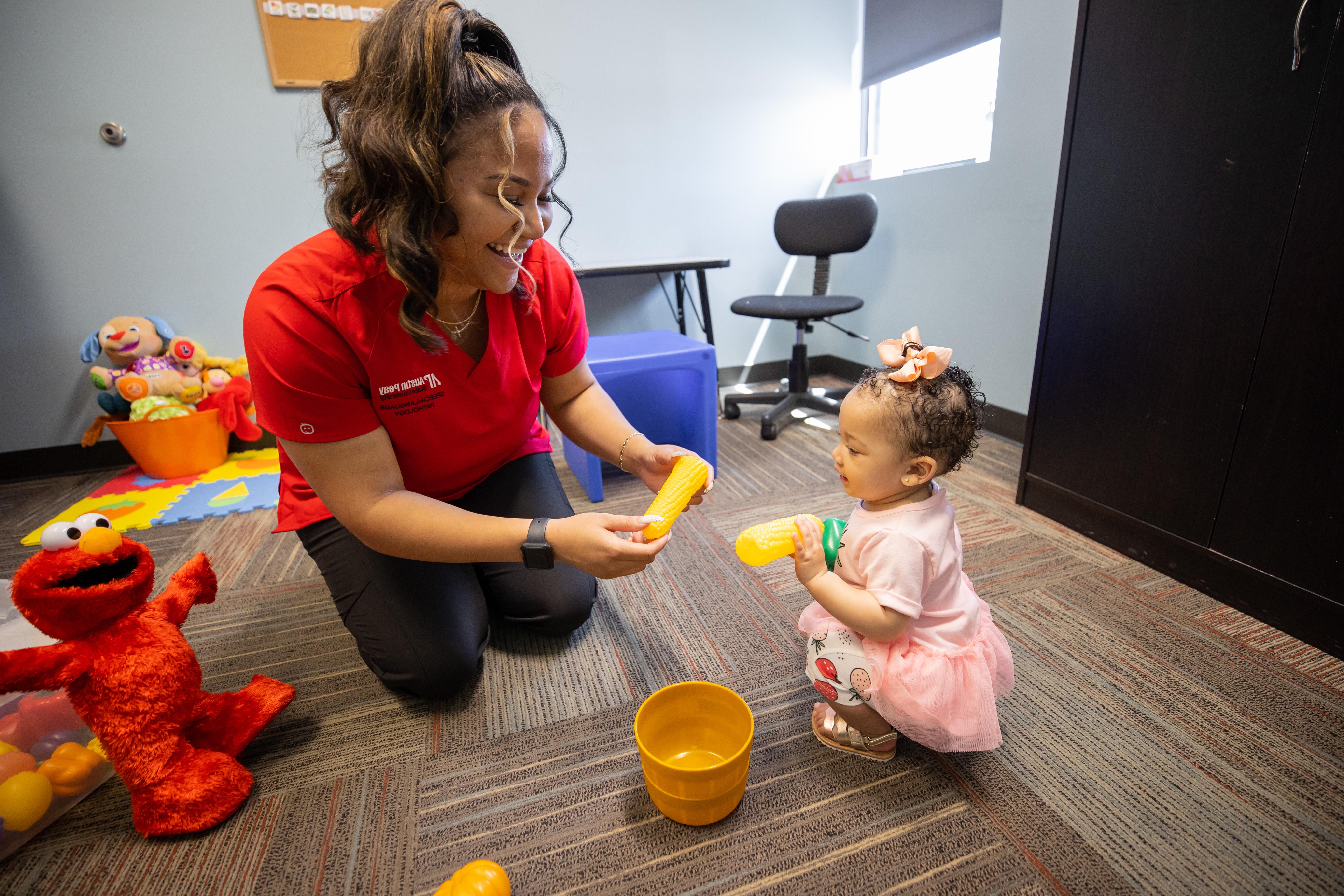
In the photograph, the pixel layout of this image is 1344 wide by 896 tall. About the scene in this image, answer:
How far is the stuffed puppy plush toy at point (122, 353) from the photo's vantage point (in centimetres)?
233

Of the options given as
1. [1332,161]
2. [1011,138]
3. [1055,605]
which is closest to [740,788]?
[1055,605]

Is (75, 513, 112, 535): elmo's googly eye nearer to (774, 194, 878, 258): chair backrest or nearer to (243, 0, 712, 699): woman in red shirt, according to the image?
(243, 0, 712, 699): woman in red shirt

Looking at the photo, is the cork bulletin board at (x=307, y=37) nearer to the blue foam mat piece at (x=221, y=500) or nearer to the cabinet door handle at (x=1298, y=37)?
the blue foam mat piece at (x=221, y=500)

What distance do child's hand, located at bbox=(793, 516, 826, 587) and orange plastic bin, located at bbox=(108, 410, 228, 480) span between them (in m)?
2.55

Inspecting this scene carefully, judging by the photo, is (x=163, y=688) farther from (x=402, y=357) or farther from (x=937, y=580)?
(x=937, y=580)

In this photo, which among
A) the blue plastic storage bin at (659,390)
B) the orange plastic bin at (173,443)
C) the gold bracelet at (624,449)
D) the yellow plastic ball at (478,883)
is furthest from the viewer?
the orange plastic bin at (173,443)

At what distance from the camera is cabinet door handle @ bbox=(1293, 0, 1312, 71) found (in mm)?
1108

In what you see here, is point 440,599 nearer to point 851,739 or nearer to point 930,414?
point 851,739

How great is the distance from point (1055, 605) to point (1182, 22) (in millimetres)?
1324

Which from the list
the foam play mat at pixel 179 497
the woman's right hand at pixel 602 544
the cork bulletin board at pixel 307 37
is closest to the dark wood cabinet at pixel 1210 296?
the woman's right hand at pixel 602 544

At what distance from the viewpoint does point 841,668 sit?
0.98m

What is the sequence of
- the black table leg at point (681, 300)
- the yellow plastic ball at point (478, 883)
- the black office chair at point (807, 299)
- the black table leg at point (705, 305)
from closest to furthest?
the yellow plastic ball at point (478, 883), the black office chair at point (807, 299), the black table leg at point (705, 305), the black table leg at point (681, 300)

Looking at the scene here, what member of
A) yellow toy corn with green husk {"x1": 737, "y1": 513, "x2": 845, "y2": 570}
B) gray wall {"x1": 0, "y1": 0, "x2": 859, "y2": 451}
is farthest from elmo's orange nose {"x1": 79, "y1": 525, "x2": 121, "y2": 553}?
gray wall {"x1": 0, "y1": 0, "x2": 859, "y2": 451}

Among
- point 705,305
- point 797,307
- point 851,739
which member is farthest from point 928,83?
point 851,739
